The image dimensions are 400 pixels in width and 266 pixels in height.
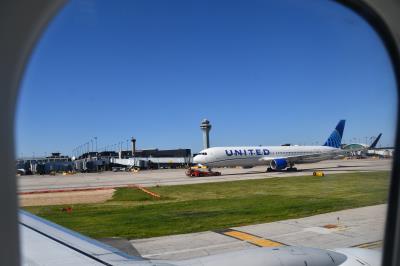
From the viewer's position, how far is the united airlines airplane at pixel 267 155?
145 feet

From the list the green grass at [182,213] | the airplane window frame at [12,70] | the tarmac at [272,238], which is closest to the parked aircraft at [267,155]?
the green grass at [182,213]

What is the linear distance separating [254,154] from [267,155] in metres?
2.00

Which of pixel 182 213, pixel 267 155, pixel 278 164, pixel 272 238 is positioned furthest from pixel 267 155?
pixel 272 238

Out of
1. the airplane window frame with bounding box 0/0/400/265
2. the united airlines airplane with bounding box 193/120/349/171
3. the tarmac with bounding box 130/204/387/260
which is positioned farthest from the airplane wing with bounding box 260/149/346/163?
the airplane window frame with bounding box 0/0/400/265

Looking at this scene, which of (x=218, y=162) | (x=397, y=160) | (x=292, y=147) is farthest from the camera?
(x=292, y=147)

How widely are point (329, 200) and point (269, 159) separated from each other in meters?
30.3

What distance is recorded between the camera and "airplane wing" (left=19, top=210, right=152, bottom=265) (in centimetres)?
362

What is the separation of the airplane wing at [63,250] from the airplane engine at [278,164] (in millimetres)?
41384

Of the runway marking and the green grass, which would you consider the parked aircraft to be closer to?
the green grass

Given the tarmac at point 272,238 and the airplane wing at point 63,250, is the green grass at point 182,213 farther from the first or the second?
the airplane wing at point 63,250

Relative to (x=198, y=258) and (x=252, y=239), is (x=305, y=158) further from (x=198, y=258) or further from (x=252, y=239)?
(x=198, y=258)

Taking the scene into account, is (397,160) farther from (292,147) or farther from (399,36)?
(292,147)

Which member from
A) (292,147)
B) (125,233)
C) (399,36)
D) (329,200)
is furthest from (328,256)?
(292,147)

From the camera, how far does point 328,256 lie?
388cm
